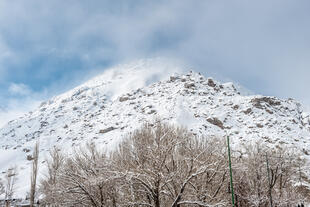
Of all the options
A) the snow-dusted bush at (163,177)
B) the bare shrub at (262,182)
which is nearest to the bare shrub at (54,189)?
the snow-dusted bush at (163,177)

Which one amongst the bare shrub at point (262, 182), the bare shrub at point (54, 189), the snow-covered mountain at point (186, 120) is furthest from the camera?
the snow-covered mountain at point (186, 120)

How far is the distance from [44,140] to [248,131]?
69685 millimetres

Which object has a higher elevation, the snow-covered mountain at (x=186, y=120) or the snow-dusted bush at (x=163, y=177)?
the snow-covered mountain at (x=186, y=120)

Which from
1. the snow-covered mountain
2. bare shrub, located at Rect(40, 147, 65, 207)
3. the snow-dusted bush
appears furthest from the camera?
the snow-covered mountain

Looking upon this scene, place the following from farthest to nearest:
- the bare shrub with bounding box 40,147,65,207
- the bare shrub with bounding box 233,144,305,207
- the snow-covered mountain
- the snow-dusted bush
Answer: the snow-covered mountain
the bare shrub with bounding box 233,144,305,207
the bare shrub with bounding box 40,147,65,207
the snow-dusted bush

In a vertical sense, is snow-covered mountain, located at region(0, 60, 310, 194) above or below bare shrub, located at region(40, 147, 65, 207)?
above

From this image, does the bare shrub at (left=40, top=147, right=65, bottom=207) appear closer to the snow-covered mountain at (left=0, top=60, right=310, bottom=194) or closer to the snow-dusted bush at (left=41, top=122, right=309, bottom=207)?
the snow-dusted bush at (left=41, top=122, right=309, bottom=207)

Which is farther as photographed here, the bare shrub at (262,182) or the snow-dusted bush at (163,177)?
the bare shrub at (262,182)

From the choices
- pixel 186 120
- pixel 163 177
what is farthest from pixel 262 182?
pixel 186 120

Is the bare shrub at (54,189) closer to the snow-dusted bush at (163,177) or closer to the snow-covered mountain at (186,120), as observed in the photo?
the snow-dusted bush at (163,177)

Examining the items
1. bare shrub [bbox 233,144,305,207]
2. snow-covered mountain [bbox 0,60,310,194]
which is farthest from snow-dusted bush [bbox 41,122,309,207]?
snow-covered mountain [bbox 0,60,310,194]

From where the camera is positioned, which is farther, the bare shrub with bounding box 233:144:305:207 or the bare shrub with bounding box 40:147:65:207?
the bare shrub with bounding box 233:144:305:207

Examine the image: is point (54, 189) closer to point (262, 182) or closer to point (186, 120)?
point (262, 182)

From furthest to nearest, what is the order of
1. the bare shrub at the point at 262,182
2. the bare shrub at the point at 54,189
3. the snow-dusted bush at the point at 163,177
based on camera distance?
the bare shrub at the point at 262,182
the bare shrub at the point at 54,189
the snow-dusted bush at the point at 163,177
